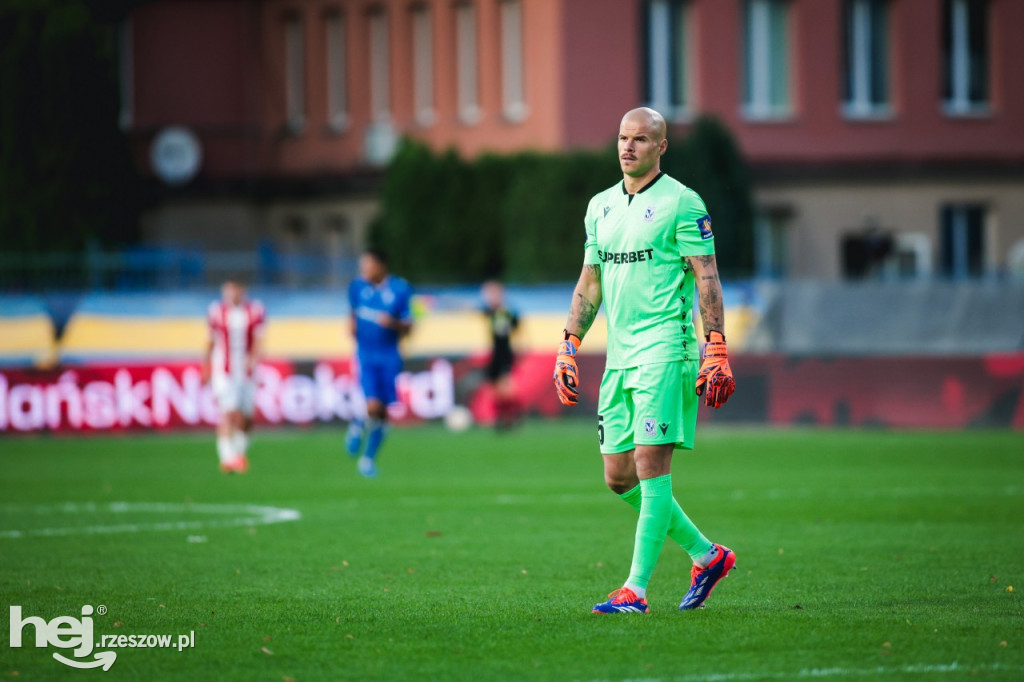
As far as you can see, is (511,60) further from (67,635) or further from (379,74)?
(67,635)

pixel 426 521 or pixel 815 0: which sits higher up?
pixel 815 0

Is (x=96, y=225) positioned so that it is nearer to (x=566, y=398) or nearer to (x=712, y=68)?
(x=712, y=68)

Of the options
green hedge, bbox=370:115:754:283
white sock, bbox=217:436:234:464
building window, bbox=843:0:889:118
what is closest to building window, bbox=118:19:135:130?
green hedge, bbox=370:115:754:283

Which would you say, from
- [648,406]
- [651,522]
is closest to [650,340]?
[648,406]

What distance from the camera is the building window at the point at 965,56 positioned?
1586 inches

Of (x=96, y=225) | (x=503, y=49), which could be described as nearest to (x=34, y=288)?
(x=96, y=225)

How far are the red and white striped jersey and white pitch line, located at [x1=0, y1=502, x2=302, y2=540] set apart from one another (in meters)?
4.14

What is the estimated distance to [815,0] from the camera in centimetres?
3906


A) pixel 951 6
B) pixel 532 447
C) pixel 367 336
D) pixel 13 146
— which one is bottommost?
pixel 532 447

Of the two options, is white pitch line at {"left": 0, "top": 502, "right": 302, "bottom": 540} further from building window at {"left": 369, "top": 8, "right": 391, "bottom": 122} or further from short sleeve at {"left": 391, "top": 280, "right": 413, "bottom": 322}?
building window at {"left": 369, "top": 8, "right": 391, "bottom": 122}

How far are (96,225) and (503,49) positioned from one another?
914cm

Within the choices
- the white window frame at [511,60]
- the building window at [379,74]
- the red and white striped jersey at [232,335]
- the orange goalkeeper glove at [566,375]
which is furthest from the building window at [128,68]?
the orange goalkeeper glove at [566,375]

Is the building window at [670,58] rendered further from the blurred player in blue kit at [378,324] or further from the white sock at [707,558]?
the white sock at [707,558]

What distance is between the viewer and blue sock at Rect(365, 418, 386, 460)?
1941 centimetres
